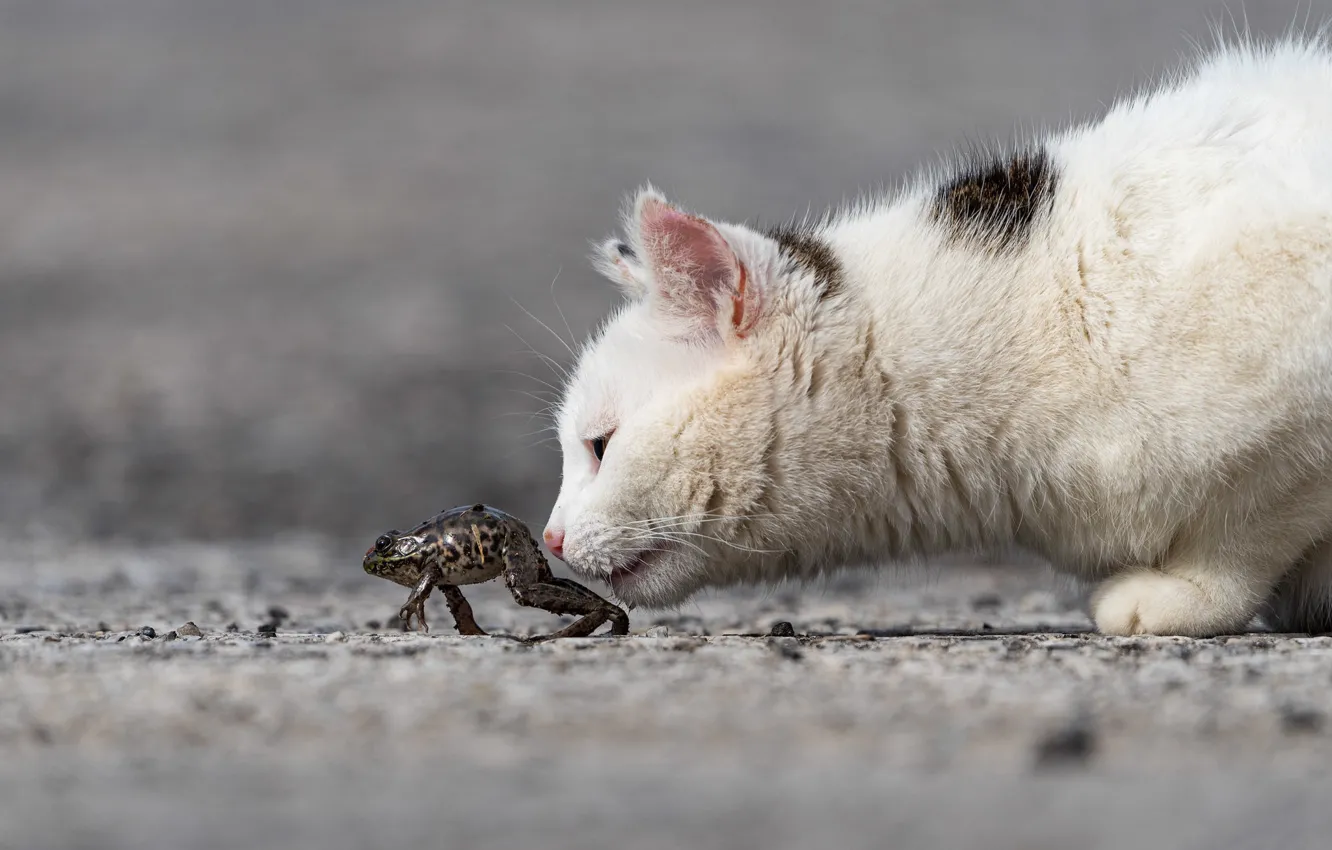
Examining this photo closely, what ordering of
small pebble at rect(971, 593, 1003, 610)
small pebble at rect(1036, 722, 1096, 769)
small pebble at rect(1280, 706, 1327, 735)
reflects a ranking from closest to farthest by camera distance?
small pebble at rect(1036, 722, 1096, 769), small pebble at rect(1280, 706, 1327, 735), small pebble at rect(971, 593, 1003, 610)

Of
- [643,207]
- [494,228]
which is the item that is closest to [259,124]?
[494,228]

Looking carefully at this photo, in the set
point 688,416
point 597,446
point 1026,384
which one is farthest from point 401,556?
point 1026,384

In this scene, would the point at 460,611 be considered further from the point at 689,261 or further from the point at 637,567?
the point at 689,261

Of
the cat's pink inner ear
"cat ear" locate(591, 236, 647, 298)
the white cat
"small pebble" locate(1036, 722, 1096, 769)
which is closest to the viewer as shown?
"small pebble" locate(1036, 722, 1096, 769)

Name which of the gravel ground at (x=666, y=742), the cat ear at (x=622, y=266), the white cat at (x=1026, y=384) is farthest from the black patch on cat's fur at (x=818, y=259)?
the gravel ground at (x=666, y=742)

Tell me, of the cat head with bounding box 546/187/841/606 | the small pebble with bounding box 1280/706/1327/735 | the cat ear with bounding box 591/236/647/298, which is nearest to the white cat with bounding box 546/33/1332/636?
the cat head with bounding box 546/187/841/606

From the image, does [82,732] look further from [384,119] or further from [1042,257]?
[384,119]

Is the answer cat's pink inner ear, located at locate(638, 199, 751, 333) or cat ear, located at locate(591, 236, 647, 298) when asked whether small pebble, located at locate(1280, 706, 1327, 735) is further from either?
cat ear, located at locate(591, 236, 647, 298)

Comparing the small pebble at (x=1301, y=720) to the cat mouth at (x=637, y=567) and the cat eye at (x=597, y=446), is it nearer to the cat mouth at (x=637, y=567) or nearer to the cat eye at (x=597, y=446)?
the cat mouth at (x=637, y=567)
